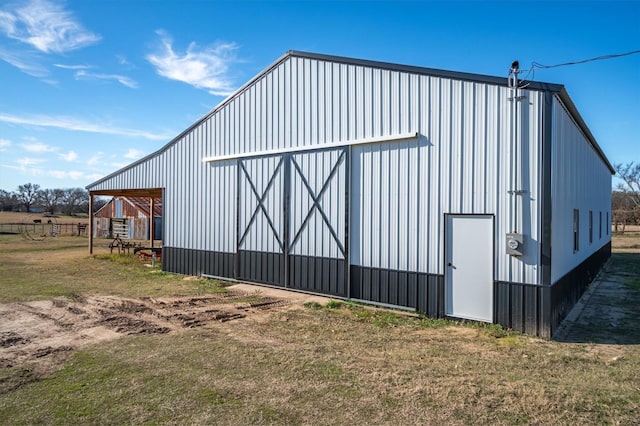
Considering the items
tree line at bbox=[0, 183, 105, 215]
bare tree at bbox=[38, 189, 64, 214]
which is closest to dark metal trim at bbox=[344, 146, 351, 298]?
tree line at bbox=[0, 183, 105, 215]

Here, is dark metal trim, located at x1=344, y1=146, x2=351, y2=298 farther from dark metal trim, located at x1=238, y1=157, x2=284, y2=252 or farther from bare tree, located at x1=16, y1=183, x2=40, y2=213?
bare tree, located at x1=16, y1=183, x2=40, y2=213

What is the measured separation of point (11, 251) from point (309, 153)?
1916cm

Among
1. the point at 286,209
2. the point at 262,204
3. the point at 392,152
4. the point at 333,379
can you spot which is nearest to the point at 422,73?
the point at 392,152

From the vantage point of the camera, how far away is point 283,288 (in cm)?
1148

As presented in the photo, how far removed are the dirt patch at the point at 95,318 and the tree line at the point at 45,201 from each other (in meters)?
81.5

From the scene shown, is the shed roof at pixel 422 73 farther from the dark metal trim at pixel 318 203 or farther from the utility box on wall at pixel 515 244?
the utility box on wall at pixel 515 244

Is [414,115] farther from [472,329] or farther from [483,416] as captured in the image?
[483,416]

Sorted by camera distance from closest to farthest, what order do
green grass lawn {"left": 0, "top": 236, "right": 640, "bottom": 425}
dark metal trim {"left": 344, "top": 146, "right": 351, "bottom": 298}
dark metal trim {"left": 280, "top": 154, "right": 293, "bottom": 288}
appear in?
green grass lawn {"left": 0, "top": 236, "right": 640, "bottom": 425} < dark metal trim {"left": 344, "top": 146, "right": 351, "bottom": 298} < dark metal trim {"left": 280, "top": 154, "right": 293, "bottom": 288}

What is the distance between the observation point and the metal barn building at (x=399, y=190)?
7609 millimetres

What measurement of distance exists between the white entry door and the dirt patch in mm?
3712

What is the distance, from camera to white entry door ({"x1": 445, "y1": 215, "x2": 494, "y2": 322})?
26.0 feet

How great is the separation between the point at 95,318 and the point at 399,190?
21.7 feet

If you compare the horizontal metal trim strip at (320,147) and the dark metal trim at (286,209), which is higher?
the horizontal metal trim strip at (320,147)

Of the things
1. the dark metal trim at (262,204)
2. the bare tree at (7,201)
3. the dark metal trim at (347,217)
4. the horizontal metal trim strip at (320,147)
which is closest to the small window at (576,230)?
the horizontal metal trim strip at (320,147)
